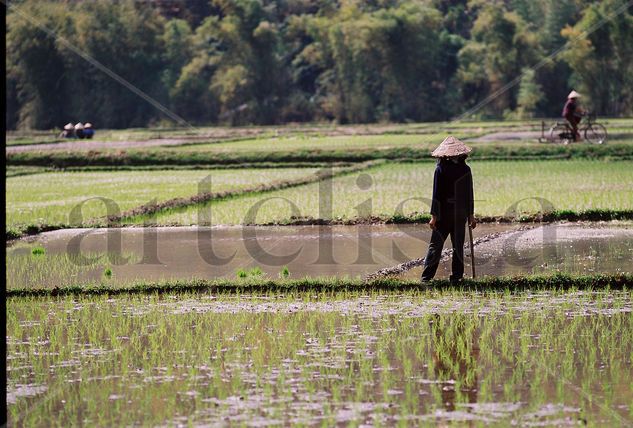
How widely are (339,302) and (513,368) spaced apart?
201 centimetres

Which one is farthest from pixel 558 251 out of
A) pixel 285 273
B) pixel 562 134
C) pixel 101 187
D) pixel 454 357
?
pixel 562 134

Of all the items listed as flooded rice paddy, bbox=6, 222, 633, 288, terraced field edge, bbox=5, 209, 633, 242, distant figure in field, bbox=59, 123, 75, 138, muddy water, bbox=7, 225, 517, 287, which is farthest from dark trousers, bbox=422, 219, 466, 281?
distant figure in field, bbox=59, 123, 75, 138

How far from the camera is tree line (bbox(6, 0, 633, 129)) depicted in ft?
144

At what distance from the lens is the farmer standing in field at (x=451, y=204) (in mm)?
7230

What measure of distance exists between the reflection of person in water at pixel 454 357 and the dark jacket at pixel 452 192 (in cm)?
119

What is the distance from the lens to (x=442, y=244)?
7.26 metres

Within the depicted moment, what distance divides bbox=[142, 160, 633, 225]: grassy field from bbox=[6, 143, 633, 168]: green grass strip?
1.59m

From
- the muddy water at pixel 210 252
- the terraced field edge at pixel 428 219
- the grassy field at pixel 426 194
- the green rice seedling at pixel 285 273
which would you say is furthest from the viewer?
the grassy field at pixel 426 194

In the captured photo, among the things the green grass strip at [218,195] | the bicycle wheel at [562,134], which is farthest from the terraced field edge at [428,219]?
the bicycle wheel at [562,134]

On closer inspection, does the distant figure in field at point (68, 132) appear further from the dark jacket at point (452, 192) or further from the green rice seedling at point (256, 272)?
the dark jacket at point (452, 192)

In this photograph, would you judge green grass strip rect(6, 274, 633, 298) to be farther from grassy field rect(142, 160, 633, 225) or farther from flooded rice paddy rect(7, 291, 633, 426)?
grassy field rect(142, 160, 633, 225)

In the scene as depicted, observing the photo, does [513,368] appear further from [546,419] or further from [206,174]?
[206,174]

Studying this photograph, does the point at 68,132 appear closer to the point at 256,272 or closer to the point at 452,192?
the point at 256,272

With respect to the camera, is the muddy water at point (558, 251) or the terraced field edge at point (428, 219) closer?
the muddy water at point (558, 251)
